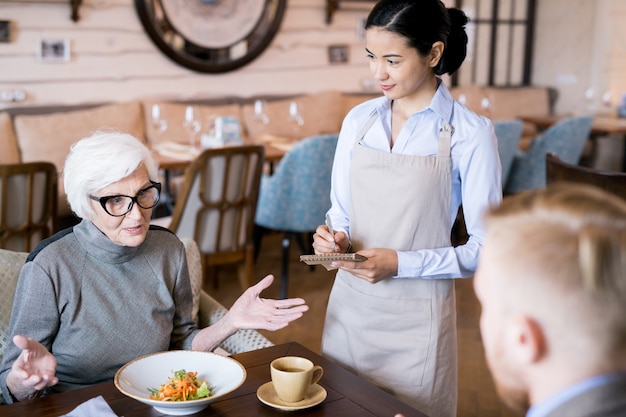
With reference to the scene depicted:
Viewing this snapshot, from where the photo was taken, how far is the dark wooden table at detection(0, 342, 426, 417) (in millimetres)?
1525

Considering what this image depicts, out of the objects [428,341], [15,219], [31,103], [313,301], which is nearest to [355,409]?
[428,341]

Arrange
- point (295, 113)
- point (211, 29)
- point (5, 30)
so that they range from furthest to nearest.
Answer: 1. point (211, 29)
2. point (295, 113)
3. point (5, 30)

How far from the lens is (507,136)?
15.5 ft

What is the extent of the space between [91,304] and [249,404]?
500 millimetres

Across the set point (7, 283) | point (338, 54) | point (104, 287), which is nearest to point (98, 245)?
point (104, 287)

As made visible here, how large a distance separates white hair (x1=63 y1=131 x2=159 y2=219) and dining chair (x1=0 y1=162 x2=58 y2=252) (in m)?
1.67

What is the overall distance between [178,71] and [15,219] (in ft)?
7.55

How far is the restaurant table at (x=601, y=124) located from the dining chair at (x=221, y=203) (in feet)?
9.98

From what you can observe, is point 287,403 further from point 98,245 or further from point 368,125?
point 368,125

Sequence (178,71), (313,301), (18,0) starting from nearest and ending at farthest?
(313,301) < (18,0) < (178,71)

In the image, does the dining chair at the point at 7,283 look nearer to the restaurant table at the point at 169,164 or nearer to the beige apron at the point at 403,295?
the beige apron at the point at 403,295

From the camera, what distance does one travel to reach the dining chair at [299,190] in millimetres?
4070

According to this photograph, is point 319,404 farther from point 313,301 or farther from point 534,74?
point 534,74

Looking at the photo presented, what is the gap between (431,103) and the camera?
1895 mm
